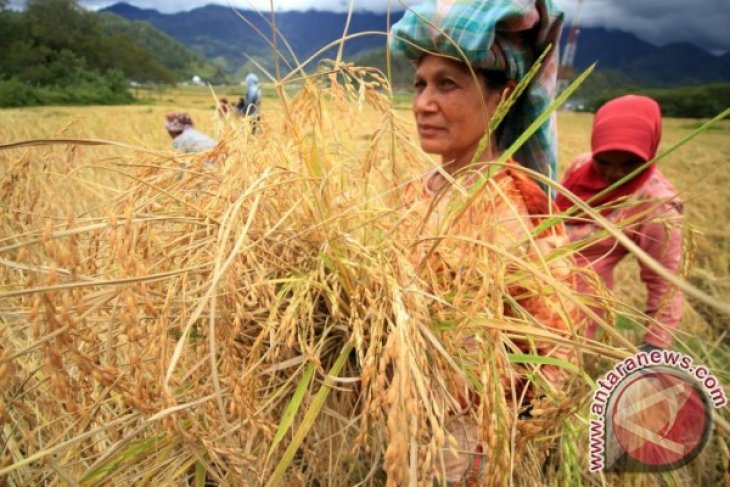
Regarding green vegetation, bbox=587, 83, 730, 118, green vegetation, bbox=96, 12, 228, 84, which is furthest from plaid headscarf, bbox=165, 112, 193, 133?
green vegetation, bbox=96, 12, 228, 84

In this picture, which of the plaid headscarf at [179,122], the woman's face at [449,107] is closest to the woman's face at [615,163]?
the woman's face at [449,107]

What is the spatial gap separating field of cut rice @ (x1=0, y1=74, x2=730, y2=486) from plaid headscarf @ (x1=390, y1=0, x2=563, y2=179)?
412mm

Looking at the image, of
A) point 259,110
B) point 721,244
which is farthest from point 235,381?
point 721,244

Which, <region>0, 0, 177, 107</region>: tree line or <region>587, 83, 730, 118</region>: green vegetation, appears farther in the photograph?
<region>587, 83, 730, 118</region>: green vegetation

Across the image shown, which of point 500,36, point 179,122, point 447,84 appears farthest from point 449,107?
point 179,122

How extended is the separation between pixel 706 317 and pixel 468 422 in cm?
343

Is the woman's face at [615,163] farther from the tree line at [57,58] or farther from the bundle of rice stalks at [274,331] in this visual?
the tree line at [57,58]

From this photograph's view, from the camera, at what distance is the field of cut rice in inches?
16.5

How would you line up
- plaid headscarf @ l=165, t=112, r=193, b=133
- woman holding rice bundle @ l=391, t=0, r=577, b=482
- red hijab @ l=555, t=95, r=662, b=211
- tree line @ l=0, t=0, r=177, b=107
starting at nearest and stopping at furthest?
woman holding rice bundle @ l=391, t=0, r=577, b=482 < red hijab @ l=555, t=95, r=662, b=211 < plaid headscarf @ l=165, t=112, r=193, b=133 < tree line @ l=0, t=0, r=177, b=107

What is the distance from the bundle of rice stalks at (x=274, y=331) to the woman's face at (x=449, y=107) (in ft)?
1.24

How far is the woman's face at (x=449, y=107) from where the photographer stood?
3.38 feet

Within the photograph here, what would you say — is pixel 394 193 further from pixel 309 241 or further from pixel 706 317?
pixel 706 317

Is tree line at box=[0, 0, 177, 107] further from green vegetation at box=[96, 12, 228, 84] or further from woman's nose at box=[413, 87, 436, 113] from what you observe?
green vegetation at box=[96, 12, 228, 84]

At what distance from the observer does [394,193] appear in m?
0.82
